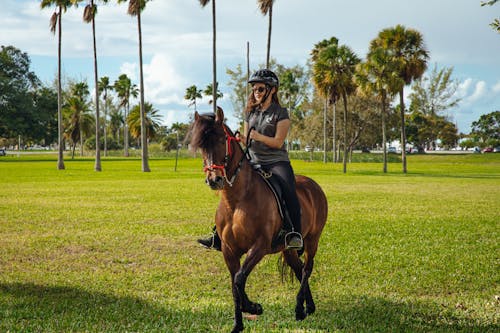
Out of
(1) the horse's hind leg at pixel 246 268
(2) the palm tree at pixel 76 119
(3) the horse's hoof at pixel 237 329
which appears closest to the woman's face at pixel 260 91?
(1) the horse's hind leg at pixel 246 268

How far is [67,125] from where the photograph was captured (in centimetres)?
9094

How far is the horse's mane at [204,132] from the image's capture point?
203 inches

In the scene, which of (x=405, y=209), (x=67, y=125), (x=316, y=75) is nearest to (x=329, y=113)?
(x=316, y=75)

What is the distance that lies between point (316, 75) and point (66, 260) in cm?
4269

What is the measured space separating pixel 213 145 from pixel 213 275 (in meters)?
4.52

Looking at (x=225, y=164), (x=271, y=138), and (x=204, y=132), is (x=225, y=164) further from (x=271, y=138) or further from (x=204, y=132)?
(x=271, y=138)

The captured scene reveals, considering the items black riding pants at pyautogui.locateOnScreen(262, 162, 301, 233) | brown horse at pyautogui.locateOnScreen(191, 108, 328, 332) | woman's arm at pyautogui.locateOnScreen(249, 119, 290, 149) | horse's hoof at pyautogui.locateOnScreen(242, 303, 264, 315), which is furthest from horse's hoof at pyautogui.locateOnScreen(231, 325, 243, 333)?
woman's arm at pyautogui.locateOnScreen(249, 119, 290, 149)

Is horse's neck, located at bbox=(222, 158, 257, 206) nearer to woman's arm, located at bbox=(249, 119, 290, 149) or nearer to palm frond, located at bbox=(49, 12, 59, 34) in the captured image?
woman's arm, located at bbox=(249, 119, 290, 149)

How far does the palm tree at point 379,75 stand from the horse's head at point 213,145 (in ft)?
142

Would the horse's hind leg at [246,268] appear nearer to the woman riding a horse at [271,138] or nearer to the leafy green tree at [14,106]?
the woman riding a horse at [271,138]

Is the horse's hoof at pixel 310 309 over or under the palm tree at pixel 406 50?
under

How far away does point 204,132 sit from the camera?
517cm

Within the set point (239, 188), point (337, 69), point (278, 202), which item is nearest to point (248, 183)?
point (239, 188)

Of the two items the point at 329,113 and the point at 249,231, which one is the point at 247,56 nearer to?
the point at 329,113
